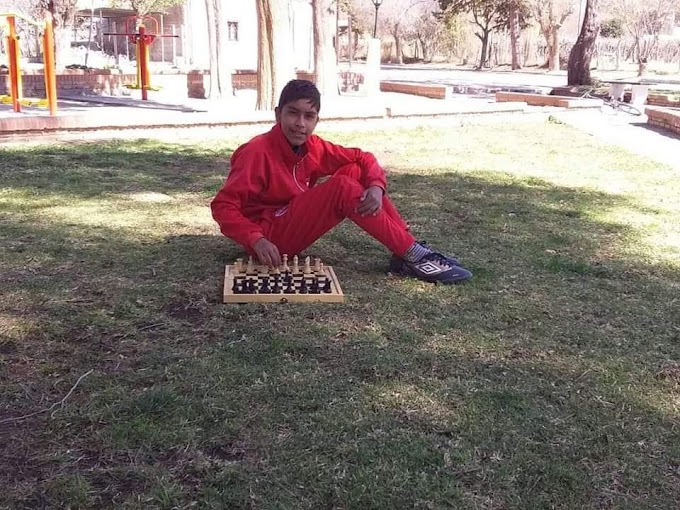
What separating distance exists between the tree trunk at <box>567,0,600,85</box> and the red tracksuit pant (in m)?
16.8

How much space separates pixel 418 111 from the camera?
11164 millimetres

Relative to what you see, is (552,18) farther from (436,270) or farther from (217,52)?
(436,270)

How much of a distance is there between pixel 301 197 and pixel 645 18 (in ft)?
137

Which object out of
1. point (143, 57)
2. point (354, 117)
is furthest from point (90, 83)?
point (354, 117)

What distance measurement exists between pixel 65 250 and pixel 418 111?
25.8 feet

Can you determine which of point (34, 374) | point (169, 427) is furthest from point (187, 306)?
point (169, 427)

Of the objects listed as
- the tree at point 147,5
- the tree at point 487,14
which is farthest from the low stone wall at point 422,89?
the tree at point 487,14

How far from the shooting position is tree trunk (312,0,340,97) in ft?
48.6

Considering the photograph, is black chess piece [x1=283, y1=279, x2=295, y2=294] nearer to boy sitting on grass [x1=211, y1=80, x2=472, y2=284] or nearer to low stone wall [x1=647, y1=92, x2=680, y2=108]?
boy sitting on grass [x1=211, y1=80, x2=472, y2=284]

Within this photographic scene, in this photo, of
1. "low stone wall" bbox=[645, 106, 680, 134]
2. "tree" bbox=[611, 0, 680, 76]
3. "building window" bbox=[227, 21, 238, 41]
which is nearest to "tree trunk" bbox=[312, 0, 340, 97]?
"low stone wall" bbox=[645, 106, 680, 134]

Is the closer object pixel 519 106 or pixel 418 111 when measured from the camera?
pixel 418 111

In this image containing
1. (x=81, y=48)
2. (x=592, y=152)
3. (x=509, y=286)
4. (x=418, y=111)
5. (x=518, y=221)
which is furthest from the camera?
(x=81, y=48)

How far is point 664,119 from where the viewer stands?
1171cm

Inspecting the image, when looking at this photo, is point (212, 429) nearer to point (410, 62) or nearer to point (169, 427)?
point (169, 427)
